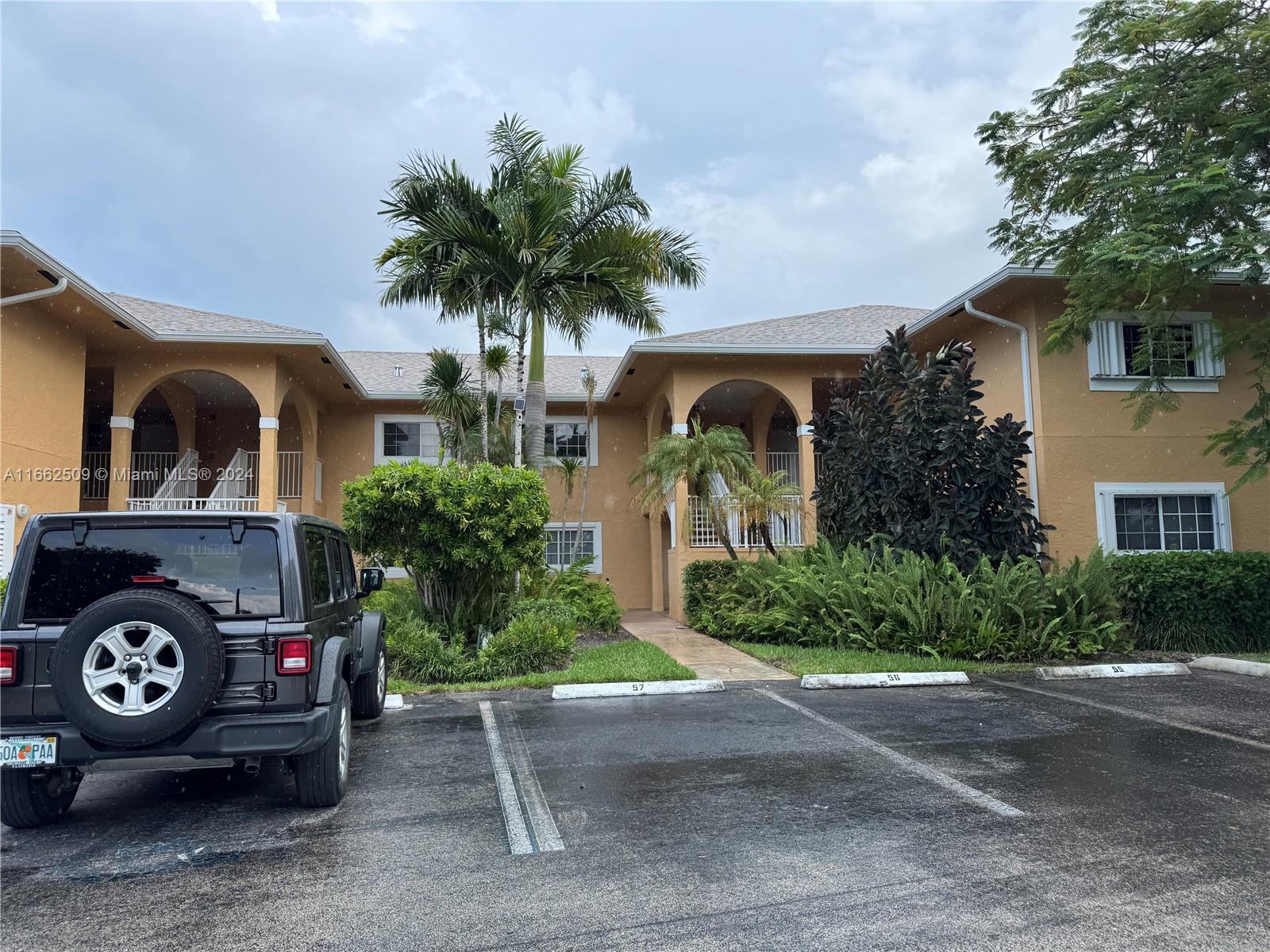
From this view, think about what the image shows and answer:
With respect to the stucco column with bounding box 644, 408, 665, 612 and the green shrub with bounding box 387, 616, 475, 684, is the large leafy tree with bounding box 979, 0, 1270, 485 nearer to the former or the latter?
the green shrub with bounding box 387, 616, 475, 684

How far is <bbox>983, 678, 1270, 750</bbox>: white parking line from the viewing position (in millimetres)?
6254

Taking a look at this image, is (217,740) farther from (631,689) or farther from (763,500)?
(763,500)

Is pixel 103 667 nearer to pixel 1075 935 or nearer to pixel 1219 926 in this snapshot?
pixel 1075 935

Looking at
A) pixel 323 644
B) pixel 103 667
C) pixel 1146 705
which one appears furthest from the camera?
pixel 1146 705

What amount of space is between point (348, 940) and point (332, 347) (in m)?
13.4

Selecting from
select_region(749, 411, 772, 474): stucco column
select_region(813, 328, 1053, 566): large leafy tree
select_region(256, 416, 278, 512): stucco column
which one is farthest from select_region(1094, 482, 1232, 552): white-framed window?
select_region(256, 416, 278, 512): stucco column

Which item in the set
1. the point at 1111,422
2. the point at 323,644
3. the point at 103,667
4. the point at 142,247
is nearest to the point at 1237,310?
the point at 1111,422

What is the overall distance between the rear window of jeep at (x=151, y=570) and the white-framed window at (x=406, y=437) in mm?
15052

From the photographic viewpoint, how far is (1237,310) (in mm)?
13609

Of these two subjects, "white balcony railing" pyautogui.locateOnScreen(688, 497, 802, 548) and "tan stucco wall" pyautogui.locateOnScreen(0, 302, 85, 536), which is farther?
"white balcony railing" pyautogui.locateOnScreen(688, 497, 802, 548)

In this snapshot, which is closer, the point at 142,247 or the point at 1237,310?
the point at 1237,310

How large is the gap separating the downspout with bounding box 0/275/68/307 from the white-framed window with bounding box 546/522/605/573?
36.1ft

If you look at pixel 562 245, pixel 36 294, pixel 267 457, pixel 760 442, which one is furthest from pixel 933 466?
pixel 36 294

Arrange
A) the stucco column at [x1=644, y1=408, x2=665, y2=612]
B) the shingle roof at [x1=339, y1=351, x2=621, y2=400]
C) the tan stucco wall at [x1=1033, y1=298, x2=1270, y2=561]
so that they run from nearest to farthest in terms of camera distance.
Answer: the tan stucco wall at [x1=1033, y1=298, x2=1270, y2=561] → the stucco column at [x1=644, y1=408, x2=665, y2=612] → the shingle roof at [x1=339, y1=351, x2=621, y2=400]
